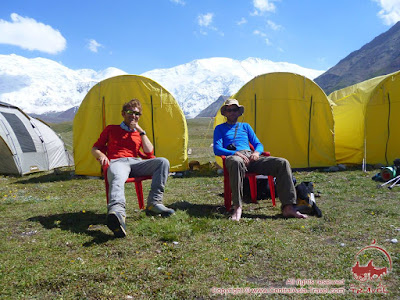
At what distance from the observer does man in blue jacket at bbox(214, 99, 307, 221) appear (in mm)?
5398

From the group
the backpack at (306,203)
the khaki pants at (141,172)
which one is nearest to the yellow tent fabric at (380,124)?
the backpack at (306,203)

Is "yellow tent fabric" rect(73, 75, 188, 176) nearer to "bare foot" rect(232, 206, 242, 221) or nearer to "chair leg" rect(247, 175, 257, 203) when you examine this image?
"chair leg" rect(247, 175, 257, 203)

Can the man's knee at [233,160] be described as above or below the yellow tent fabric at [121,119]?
below


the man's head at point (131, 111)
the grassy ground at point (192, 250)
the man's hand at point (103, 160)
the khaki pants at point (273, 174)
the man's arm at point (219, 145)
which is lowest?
the grassy ground at point (192, 250)

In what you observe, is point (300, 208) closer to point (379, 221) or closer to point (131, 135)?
point (379, 221)

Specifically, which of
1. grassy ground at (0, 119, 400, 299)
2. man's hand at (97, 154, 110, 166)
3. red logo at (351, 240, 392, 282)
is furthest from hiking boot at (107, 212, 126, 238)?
red logo at (351, 240, 392, 282)

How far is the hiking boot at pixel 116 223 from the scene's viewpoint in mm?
4359

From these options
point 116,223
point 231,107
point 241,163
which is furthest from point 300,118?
point 116,223

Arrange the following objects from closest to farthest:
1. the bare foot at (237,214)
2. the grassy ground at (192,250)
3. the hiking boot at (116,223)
A: 1. the grassy ground at (192,250)
2. the hiking boot at (116,223)
3. the bare foot at (237,214)

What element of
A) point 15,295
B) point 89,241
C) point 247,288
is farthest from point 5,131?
point 247,288

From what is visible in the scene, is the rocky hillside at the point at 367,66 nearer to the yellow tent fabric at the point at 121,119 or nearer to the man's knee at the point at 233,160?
the yellow tent fabric at the point at 121,119

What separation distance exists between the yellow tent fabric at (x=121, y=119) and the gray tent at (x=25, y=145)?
2.67 metres

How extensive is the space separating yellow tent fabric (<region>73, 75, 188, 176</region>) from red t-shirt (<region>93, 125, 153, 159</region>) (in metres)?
5.19

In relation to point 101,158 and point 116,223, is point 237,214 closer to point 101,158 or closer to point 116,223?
point 116,223
